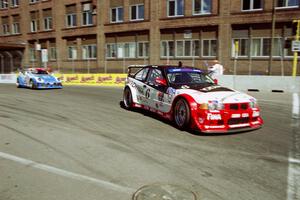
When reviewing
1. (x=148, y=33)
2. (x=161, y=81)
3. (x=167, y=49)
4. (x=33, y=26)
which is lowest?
(x=161, y=81)

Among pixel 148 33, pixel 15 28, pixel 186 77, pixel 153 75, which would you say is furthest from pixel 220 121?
pixel 15 28

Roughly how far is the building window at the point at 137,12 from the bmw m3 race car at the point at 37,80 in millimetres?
14959

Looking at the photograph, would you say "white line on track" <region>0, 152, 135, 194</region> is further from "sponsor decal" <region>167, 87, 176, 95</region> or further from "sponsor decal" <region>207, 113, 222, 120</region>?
"sponsor decal" <region>167, 87, 176, 95</region>

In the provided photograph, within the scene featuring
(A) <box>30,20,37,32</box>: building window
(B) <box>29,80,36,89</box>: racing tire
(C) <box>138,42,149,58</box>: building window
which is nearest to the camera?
(B) <box>29,80,36,89</box>: racing tire

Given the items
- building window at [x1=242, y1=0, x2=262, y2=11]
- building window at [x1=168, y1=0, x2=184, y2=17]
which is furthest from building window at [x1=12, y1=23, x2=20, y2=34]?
building window at [x1=242, y1=0, x2=262, y2=11]

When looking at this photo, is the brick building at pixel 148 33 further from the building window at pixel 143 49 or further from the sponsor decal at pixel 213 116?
the sponsor decal at pixel 213 116

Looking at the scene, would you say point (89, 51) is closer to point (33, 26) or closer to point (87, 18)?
point (87, 18)

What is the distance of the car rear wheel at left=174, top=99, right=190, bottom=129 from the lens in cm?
662

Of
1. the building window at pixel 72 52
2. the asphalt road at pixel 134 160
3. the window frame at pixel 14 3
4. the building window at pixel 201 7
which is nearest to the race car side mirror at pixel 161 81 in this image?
the asphalt road at pixel 134 160

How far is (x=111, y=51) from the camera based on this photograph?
3269 cm

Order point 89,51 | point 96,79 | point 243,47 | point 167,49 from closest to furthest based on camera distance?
point 96,79
point 243,47
point 167,49
point 89,51

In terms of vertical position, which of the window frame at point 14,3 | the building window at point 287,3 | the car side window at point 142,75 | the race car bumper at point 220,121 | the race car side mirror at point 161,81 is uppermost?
the window frame at point 14,3

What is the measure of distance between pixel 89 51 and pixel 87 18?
13.2ft

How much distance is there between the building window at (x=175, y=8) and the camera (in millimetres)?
27769
